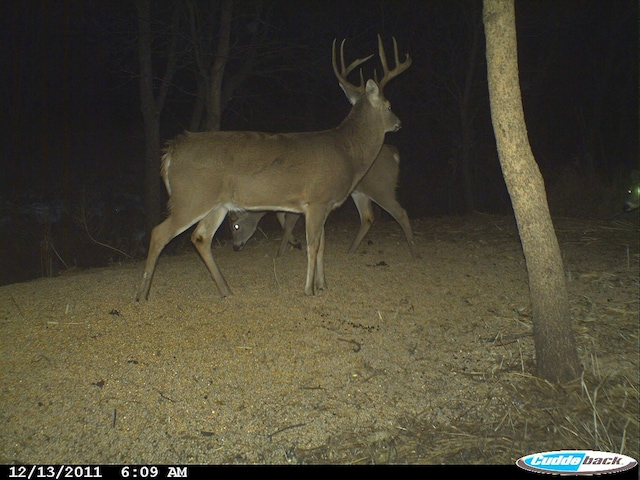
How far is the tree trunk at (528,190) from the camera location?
4176 millimetres

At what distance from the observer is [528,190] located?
420 cm

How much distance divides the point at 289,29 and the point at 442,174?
11.3 metres

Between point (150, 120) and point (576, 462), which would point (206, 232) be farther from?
point (150, 120)

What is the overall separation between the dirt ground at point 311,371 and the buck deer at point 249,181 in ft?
1.53

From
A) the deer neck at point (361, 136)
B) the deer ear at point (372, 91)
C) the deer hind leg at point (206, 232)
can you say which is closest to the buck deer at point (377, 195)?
the deer neck at point (361, 136)

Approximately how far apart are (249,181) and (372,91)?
2.24 m

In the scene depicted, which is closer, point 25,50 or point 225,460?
point 225,460

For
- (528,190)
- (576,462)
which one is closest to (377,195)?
(528,190)

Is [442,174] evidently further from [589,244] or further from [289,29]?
[589,244]

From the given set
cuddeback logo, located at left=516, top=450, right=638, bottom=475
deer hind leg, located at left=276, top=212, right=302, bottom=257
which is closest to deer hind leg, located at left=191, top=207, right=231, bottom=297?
deer hind leg, located at left=276, top=212, right=302, bottom=257

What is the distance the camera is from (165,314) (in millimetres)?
5438

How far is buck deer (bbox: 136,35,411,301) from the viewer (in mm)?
6105

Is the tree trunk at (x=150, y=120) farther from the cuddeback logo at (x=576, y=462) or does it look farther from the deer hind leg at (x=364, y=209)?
the cuddeback logo at (x=576, y=462)

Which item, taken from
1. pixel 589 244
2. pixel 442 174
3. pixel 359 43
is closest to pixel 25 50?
pixel 359 43
